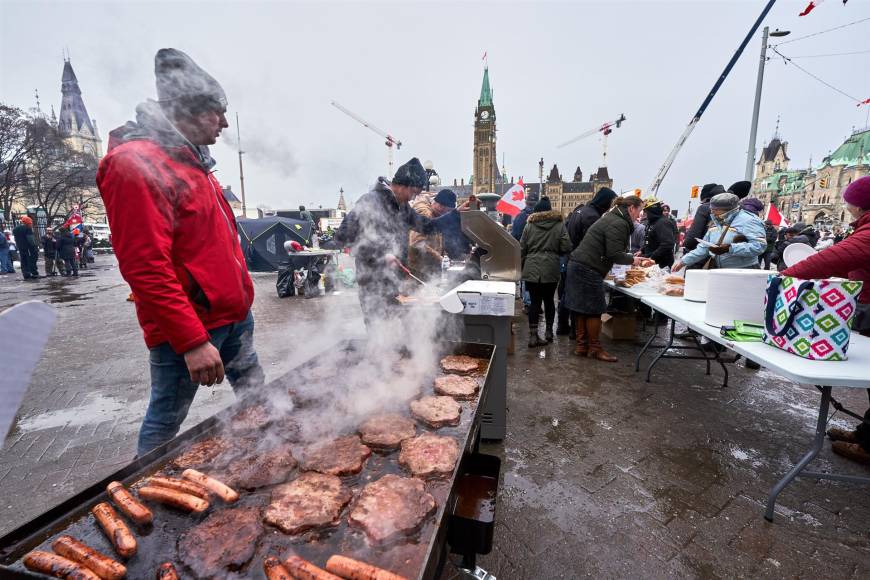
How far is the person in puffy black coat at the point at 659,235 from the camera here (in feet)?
19.8

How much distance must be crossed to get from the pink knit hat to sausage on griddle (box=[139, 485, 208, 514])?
4.02m

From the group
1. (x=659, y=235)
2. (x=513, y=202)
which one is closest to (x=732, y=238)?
(x=659, y=235)

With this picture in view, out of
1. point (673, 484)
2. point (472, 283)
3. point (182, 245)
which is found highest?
point (182, 245)

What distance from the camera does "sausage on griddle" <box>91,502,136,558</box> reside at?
103 cm

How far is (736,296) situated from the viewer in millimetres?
2812

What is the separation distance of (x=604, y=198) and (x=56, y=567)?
5.85 metres

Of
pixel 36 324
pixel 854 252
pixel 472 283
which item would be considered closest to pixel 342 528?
pixel 36 324

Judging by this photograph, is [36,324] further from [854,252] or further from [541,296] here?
[541,296]

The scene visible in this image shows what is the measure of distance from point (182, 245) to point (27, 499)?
2349 mm

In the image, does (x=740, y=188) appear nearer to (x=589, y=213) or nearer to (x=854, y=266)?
(x=589, y=213)

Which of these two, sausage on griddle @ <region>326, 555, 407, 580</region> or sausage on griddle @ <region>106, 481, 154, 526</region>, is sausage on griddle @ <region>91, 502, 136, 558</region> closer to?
sausage on griddle @ <region>106, 481, 154, 526</region>

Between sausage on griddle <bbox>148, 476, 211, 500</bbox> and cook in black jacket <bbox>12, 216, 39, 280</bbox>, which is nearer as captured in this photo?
sausage on griddle <bbox>148, 476, 211, 500</bbox>

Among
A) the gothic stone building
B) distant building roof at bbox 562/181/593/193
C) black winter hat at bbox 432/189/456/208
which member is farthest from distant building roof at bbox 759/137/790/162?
black winter hat at bbox 432/189/456/208

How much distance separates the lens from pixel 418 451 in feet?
5.34
